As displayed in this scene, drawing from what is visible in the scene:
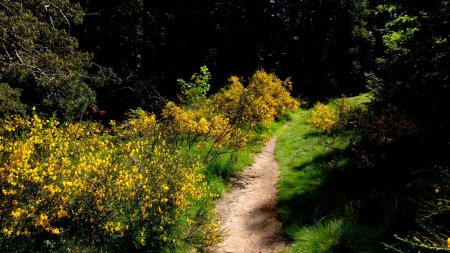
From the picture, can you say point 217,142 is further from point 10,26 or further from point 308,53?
point 308,53

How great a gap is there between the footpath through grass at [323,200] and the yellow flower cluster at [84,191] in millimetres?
2316

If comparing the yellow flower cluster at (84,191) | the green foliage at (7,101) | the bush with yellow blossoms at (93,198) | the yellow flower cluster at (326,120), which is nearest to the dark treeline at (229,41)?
the green foliage at (7,101)

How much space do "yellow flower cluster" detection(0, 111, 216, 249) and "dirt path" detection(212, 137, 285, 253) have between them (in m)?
1.25

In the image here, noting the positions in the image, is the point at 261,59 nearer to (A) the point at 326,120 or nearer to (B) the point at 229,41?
(B) the point at 229,41

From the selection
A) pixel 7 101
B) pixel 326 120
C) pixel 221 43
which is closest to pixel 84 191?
pixel 326 120

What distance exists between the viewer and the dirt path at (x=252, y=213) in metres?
6.30

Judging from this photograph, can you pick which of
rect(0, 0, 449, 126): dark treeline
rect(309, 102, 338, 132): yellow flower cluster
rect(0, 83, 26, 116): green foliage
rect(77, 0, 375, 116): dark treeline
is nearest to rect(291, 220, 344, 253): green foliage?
rect(309, 102, 338, 132): yellow flower cluster

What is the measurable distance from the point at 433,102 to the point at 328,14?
26.7 meters

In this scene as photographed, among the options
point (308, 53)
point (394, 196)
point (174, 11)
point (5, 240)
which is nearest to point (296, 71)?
point (308, 53)

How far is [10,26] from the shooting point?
8555 millimetres

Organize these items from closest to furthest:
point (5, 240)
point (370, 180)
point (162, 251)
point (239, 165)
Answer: point (5, 240) → point (162, 251) → point (370, 180) → point (239, 165)

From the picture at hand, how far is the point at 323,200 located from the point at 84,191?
5.07m

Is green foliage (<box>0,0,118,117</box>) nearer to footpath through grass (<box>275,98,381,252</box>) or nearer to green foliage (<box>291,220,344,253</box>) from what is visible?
footpath through grass (<box>275,98,381,252</box>)

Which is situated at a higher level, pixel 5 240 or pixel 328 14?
pixel 328 14
